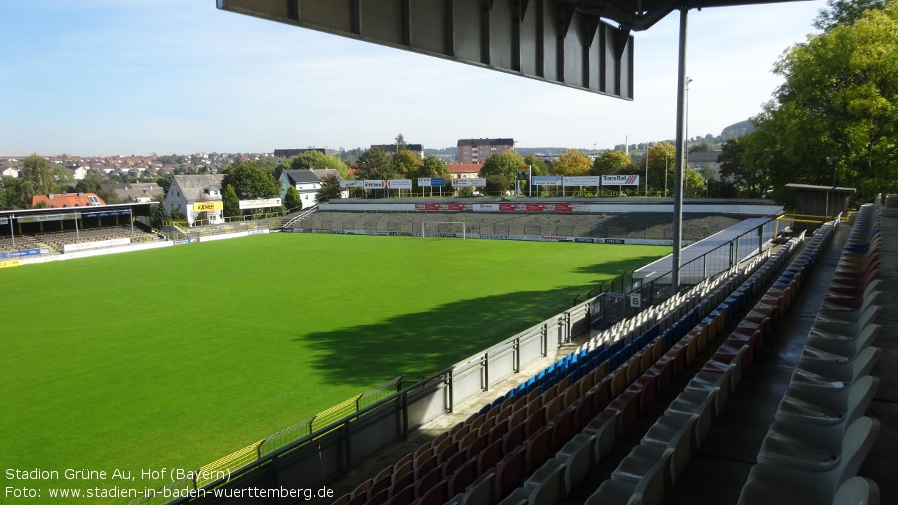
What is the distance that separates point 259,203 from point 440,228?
2717 centimetres

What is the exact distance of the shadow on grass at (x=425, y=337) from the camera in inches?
680

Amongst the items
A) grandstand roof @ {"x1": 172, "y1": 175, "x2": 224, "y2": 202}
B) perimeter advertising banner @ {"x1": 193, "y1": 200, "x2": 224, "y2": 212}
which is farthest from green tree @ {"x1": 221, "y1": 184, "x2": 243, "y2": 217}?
grandstand roof @ {"x1": 172, "y1": 175, "x2": 224, "y2": 202}

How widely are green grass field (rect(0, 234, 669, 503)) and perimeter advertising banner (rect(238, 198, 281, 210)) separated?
3046 centimetres

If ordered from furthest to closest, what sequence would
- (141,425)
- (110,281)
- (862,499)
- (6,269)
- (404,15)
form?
(6,269), (110,281), (141,425), (404,15), (862,499)

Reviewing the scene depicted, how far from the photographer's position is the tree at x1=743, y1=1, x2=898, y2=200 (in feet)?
89.1

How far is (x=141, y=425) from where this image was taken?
1372 centimetres

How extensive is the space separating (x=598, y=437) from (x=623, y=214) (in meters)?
50.7

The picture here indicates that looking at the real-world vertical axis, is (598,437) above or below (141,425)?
above

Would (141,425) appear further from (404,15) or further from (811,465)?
(811,465)

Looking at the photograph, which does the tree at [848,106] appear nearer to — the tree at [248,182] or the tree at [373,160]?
the tree at [248,182]

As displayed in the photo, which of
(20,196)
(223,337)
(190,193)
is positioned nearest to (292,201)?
(190,193)

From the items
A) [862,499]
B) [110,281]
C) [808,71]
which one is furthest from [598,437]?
[110,281]

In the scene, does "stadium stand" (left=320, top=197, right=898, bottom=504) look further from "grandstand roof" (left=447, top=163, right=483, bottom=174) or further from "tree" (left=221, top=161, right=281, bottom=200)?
"grandstand roof" (left=447, top=163, right=483, bottom=174)

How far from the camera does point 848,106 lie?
1101 inches
